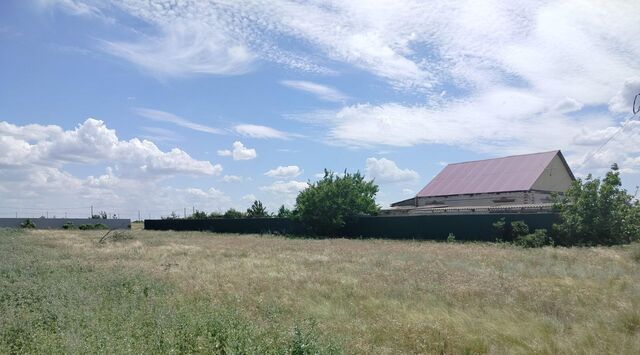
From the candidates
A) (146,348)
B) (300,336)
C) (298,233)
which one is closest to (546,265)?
(300,336)

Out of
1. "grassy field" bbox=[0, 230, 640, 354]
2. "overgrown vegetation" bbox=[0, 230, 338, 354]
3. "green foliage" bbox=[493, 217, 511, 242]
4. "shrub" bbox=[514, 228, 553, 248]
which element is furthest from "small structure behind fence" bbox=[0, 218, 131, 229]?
"overgrown vegetation" bbox=[0, 230, 338, 354]

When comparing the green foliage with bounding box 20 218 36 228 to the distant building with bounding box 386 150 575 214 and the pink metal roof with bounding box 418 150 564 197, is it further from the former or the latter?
the pink metal roof with bounding box 418 150 564 197

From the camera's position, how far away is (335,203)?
42375mm

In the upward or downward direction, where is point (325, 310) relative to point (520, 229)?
downward

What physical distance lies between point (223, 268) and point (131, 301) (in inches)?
291

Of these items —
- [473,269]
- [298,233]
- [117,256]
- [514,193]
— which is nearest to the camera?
[473,269]

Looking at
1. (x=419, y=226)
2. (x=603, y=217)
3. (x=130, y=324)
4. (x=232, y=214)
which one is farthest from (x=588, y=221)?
(x=232, y=214)

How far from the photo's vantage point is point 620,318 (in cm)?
824

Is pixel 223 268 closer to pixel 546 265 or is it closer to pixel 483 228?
pixel 546 265

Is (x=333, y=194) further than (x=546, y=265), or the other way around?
(x=333, y=194)

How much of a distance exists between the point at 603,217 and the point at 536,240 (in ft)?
11.2

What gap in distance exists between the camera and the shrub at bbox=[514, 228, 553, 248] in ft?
87.5

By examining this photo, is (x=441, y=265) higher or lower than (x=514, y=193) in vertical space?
lower

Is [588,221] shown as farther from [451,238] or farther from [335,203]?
[335,203]
